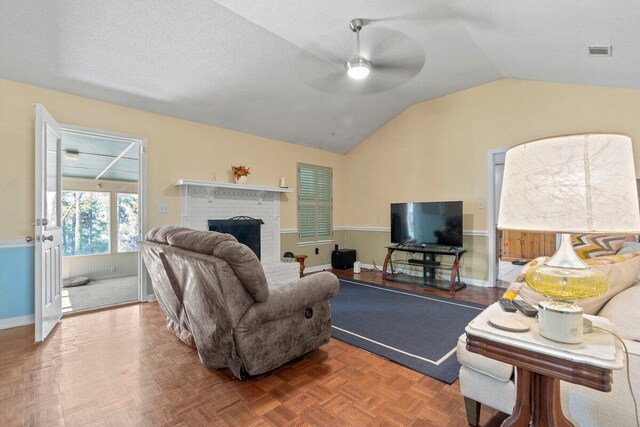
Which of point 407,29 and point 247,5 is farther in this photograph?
point 407,29

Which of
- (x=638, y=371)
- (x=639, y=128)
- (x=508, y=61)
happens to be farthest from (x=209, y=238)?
(x=639, y=128)

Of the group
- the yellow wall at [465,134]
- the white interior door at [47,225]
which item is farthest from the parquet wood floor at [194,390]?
the yellow wall at [465,134]

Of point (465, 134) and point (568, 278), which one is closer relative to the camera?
point (568, 278)

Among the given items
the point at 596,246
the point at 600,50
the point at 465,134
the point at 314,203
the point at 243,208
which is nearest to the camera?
the point at 596,246

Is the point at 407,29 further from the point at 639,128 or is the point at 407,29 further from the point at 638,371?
the point at 638,371

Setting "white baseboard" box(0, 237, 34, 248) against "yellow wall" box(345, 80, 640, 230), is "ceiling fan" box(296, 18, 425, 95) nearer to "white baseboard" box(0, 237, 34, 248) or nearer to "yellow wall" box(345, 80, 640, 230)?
"yellow wall" box(345, 80, 640, 230)

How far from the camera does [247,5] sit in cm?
279

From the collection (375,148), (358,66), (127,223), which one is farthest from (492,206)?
(127,223)

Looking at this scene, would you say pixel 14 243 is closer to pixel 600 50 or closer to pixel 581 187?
pixel 581 187

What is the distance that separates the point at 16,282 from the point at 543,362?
4.38 meters

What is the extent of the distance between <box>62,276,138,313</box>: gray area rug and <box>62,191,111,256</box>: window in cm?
99

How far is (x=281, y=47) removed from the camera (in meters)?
3.43

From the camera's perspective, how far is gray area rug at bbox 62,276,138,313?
3.82 metres

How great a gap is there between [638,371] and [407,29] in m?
3.25
